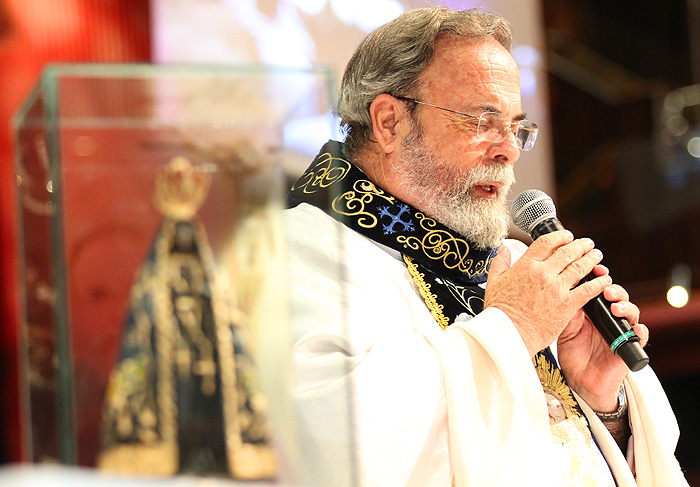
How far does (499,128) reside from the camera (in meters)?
1.95

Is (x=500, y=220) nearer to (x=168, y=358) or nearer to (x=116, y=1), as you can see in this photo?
(x=168, y=358)

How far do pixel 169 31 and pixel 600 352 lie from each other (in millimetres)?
1821

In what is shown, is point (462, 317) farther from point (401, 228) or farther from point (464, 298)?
point (401, 228)

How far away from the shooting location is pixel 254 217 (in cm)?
173

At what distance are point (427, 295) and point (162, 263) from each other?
670 millimetres

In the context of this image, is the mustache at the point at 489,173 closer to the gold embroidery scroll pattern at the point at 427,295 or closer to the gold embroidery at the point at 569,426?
the gold embroidery scroll pattern at the point at 427,295

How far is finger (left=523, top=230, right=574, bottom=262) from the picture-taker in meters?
1.73

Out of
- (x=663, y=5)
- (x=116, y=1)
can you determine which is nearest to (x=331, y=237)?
(x=116, y=1)

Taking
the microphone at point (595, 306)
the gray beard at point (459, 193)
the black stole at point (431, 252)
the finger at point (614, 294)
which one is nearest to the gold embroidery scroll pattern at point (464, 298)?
the black stole at point (431, 252)

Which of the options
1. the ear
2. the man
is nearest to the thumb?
the man

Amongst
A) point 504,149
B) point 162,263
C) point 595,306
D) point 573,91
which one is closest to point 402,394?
point 595,306

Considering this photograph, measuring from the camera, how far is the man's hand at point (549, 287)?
1.69 meters

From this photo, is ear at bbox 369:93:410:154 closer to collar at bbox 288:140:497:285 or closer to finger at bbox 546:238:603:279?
collar at bbox 288:140:497:285

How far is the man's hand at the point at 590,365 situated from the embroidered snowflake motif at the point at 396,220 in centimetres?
47
